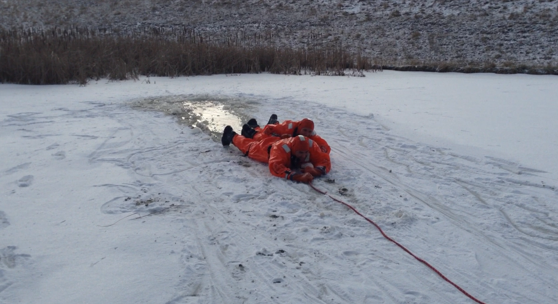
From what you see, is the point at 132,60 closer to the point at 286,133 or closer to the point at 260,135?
the point at 260,135

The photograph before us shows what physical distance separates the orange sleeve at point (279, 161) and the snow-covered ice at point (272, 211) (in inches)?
5.1

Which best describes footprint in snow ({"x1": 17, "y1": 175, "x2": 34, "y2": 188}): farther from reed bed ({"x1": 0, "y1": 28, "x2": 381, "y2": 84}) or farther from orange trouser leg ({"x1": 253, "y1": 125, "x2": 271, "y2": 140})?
reed bed ({"x1": 0, "y1": 28, "x2": 381, "y2": 84})

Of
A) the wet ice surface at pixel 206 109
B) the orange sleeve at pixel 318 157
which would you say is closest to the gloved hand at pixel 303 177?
the orange sleeve at pixel 318 157

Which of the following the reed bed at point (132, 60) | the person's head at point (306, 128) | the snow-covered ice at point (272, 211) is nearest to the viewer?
the snow-covered ice at point (272, 211)

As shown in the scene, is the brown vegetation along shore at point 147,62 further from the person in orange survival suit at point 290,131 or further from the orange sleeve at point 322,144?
the orange sleeve at point 322,144

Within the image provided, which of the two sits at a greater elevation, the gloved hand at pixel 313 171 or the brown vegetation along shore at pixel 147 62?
the brown vegetation along shore at pixel 147 62

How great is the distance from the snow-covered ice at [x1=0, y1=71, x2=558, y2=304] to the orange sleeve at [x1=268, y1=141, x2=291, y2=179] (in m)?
0.13

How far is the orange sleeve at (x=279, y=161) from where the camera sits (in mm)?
5082

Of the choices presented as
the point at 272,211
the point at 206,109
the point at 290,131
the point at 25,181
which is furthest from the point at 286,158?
the point at 206,109

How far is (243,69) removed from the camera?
14.0 metres

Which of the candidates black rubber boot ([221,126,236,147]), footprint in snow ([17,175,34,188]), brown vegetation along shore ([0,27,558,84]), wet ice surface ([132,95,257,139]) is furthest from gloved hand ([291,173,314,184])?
brown vegetation along shore ([0,27,558,84])

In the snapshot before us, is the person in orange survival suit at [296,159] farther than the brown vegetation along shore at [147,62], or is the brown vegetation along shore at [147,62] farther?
the brown vegetation along shore at [147,62]

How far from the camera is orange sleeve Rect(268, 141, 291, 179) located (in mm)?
5082

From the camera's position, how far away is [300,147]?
521 centimetres
